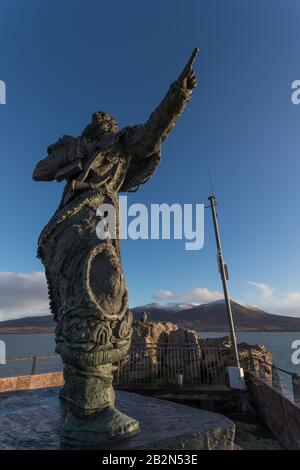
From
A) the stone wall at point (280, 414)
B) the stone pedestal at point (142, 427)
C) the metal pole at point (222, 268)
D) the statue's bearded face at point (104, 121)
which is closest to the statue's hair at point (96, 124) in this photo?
the statue's bearded face at point (104, 121)

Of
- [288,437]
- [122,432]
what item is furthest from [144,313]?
[122,432]

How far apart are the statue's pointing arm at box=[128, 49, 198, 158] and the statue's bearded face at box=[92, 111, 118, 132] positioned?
2.18ft

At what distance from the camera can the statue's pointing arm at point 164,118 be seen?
3.51 metres

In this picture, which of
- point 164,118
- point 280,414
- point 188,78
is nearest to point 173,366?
point 280,414

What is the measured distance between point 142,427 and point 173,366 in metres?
9.55

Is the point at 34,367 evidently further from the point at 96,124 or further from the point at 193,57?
the point at 193,57

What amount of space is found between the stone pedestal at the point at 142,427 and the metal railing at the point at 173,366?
23.3ft

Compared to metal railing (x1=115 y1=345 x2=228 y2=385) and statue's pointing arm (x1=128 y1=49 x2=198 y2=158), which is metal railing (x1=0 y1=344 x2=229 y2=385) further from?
statue's pointing arm (x1=128 y1=49 x2=198 y2=158)

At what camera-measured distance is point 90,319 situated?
296 cm

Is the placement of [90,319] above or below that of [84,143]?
below

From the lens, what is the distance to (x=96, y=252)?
10.9 ft

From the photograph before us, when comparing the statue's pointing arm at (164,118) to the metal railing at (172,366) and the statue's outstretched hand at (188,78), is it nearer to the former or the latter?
the statue's outstretched hand at (188,78)
